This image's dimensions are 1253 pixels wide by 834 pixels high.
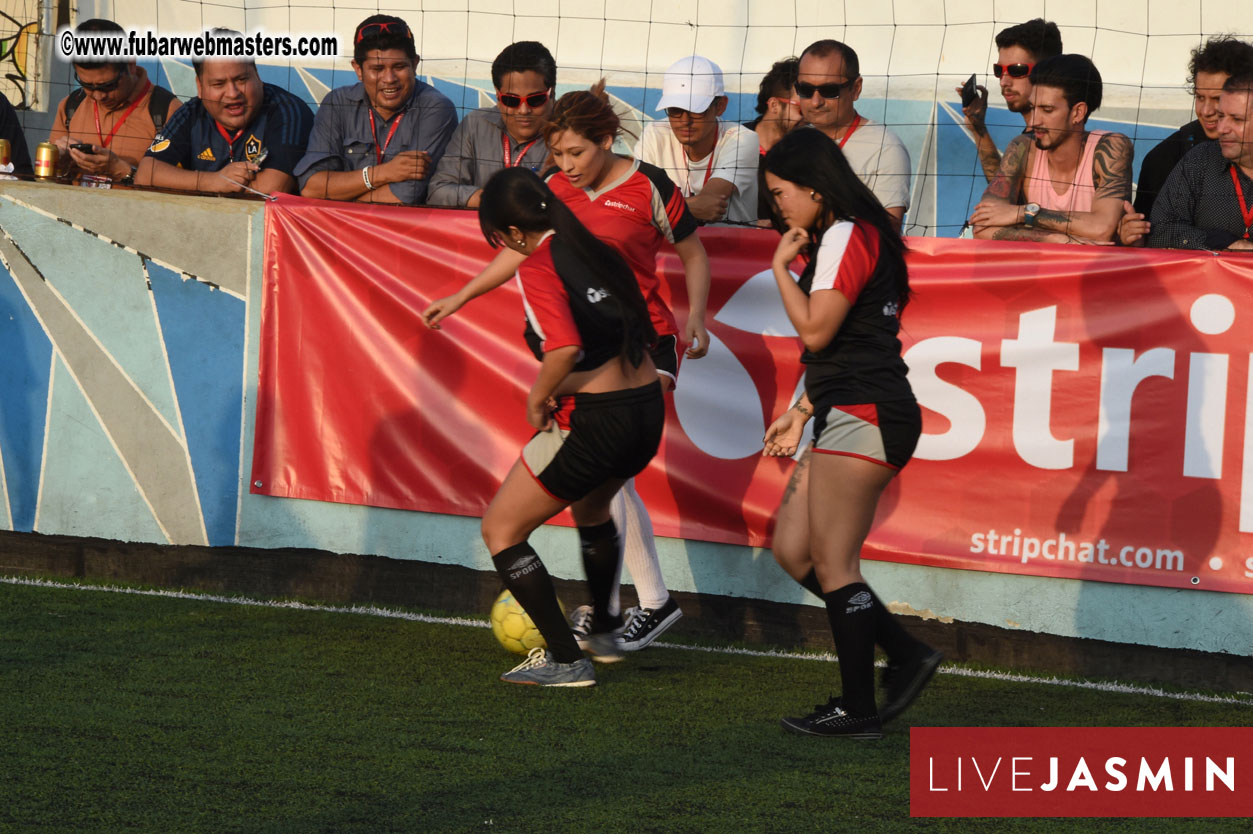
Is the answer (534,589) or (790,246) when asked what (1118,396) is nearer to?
(790,246)

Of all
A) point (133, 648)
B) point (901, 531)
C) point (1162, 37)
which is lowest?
point (133, 648)

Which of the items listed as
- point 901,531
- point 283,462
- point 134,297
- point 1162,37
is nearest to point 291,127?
point 134,297

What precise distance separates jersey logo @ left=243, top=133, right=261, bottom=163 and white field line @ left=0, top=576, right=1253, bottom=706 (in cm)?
220

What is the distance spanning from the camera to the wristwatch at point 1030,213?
244 inches

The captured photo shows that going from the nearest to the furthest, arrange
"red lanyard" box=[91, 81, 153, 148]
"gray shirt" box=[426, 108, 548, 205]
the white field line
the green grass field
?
the green grass field
the white field line
"gray shirt" box=[426, 108, 548, 205]
"red lanyard" box=[91, 81, 153, 148]

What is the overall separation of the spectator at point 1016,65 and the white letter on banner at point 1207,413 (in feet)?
5.61

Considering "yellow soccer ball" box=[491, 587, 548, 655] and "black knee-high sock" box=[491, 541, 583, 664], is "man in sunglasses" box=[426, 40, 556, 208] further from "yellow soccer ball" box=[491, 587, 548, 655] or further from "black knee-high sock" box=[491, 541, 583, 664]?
"black knee-high sock" box=[491, 541, 583, 664]

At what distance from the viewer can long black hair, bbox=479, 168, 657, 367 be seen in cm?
488

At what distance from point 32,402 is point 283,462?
52.3 inches

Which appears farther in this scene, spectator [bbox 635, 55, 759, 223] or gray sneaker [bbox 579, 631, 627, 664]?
spectator [bbox 635, 55, 759, 223]

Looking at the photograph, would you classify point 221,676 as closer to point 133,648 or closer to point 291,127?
point 133,648

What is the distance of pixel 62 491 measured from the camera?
23.2 feet

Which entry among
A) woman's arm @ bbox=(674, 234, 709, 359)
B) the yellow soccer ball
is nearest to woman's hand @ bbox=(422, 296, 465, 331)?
woman's arm @ bbox=(674, 234, 709, 359)

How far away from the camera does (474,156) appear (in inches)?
277
